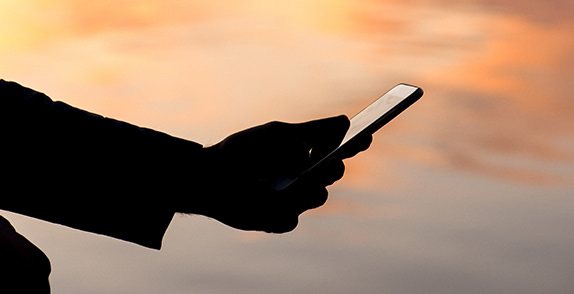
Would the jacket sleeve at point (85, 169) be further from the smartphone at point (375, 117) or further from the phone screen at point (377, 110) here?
the phone screen at point (377, 110)

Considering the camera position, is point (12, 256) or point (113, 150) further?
point (113, 150)

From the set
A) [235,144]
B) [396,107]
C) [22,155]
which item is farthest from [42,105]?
[396,107]

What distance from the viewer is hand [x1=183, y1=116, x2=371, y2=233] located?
5.30ft

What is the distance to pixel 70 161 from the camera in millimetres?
1499

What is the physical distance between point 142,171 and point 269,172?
249 mm

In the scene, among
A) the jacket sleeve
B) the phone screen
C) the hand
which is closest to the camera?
the jacket sleeve

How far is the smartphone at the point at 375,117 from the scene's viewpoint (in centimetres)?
168

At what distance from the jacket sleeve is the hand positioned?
0.22ft

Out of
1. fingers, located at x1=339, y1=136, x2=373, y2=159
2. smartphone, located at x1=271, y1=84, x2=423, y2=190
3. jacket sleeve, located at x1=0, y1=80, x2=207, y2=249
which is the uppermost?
smartphone, located at x1=271, y1=84, x2=423, y2=190

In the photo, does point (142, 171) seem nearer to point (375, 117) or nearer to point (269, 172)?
point (269, 172)

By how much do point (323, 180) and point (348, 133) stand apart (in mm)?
175

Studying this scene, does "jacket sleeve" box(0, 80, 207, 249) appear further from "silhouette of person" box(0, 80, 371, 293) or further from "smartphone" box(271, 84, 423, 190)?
"smartphone" box(271, 84, 423, 190)

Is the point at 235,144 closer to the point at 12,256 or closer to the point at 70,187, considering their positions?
the point at 70,187

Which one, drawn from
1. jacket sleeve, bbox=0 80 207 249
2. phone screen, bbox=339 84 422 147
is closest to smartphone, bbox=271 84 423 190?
phone screen, bbox=339 84 422 147
